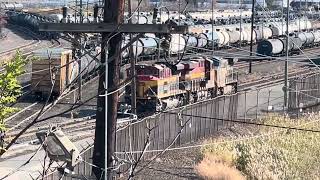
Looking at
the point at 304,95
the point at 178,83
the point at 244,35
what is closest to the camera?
the point at 178,83

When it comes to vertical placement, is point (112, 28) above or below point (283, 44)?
above

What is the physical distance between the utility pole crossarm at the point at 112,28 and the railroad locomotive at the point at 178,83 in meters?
19.8

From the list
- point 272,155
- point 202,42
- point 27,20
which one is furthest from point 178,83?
point 27,20

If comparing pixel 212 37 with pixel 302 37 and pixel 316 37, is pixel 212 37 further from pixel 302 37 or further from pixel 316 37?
pixel 316 37

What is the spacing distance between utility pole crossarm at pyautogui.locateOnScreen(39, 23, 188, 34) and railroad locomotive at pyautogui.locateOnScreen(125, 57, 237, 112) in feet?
65.0

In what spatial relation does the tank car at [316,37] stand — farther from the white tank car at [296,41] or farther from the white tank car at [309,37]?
the white tank car at [296,41]

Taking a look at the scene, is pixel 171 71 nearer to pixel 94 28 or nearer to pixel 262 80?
pixel 262 80

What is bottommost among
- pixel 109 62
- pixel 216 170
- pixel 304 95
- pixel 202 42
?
pixel 216 170

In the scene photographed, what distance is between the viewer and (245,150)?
20.8 m

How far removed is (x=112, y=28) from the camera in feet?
24.5

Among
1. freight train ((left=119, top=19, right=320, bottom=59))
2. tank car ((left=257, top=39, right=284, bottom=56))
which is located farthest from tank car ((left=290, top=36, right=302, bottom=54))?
freight train ((left=119, top=19, right=320, bottom=59))

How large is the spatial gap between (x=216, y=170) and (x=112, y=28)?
12.6 m

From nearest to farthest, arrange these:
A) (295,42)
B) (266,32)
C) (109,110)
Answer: (109,110) → (295,42) → (266,32)

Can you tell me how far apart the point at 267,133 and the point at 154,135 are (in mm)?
5303
